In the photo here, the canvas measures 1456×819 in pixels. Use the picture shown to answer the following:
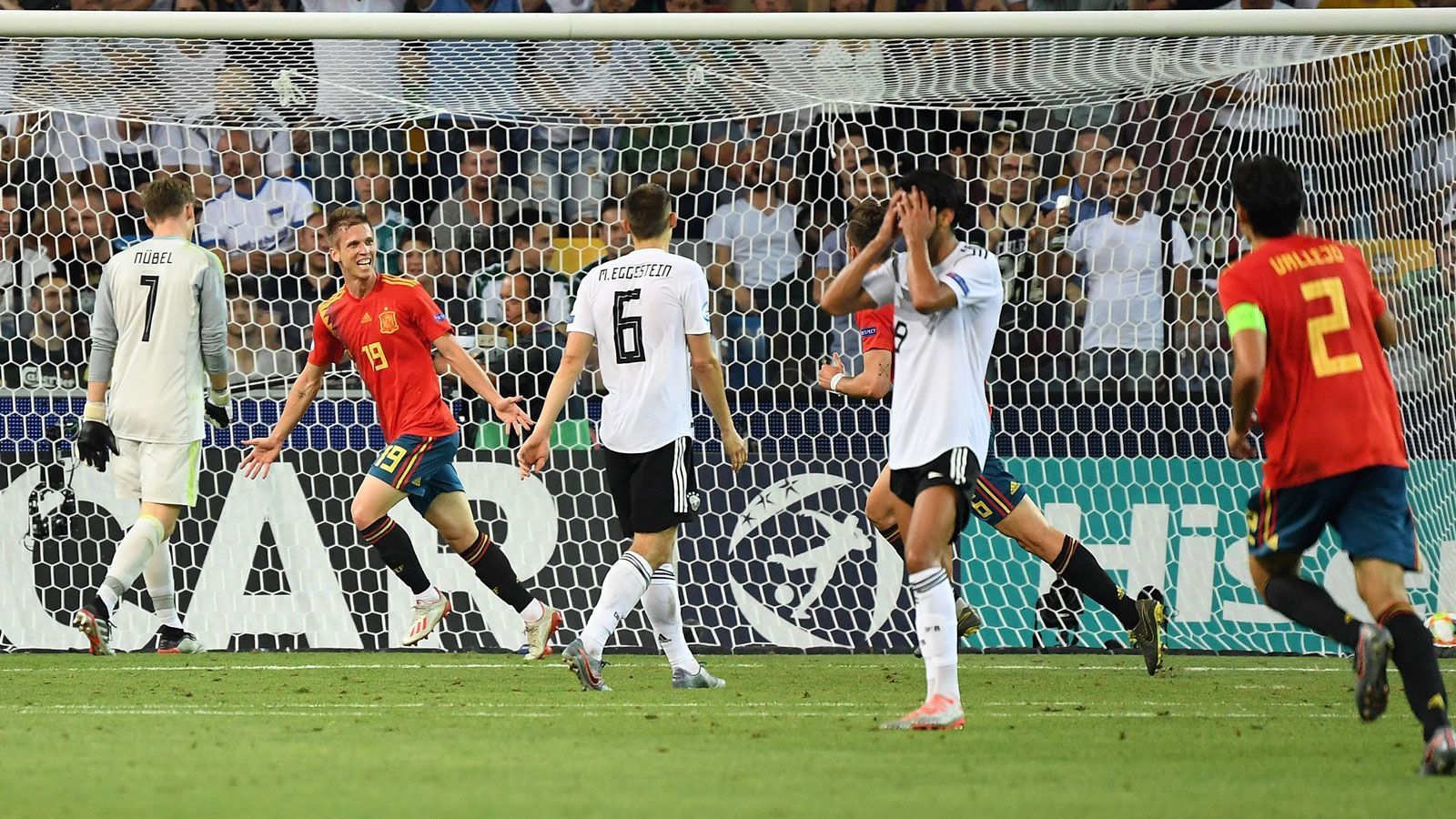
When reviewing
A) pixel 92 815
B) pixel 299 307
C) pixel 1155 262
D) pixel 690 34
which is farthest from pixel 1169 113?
pixel 92 815

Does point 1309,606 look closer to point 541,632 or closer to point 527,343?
point 541,632

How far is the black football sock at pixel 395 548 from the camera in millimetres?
7910

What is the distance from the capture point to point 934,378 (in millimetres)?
5500

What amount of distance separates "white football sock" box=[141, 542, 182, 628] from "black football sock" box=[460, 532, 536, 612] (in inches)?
64.0

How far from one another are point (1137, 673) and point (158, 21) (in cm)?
529

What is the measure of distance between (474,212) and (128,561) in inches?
111

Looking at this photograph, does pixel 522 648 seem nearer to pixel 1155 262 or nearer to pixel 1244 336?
pixel 1155 262

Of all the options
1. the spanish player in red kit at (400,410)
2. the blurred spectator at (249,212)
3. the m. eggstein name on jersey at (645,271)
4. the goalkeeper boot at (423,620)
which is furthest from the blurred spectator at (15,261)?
the m. eggstein name on jersey at (645,271)

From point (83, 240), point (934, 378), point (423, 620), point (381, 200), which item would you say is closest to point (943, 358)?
point (934, 378)

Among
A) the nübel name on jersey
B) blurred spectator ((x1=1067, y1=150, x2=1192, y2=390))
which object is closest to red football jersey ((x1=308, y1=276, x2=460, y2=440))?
the nübel name on jersey

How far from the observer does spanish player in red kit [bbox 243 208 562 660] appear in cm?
786

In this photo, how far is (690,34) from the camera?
807 centimetres

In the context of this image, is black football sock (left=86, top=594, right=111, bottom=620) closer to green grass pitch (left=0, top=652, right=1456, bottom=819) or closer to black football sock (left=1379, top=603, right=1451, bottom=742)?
green grass pitch (left=0, top=652, right=1456, bottom=819)

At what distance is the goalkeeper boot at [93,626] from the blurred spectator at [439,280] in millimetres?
2586
